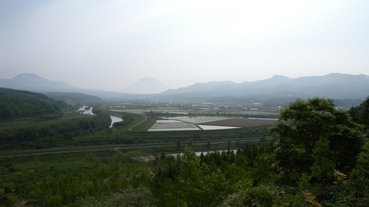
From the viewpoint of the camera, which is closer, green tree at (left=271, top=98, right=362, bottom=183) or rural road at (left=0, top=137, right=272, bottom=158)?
green tree at (left=271, top=98, right=362, bottom=183)

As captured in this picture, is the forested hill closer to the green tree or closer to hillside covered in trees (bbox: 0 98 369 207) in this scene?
hillside covered in trees (bbox: 0 98 369 207)

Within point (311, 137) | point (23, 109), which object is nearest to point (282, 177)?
point (311, 137)

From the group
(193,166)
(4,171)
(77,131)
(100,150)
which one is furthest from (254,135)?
(193,166)

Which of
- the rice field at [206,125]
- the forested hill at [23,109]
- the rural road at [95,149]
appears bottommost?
the rural road at [95,149]

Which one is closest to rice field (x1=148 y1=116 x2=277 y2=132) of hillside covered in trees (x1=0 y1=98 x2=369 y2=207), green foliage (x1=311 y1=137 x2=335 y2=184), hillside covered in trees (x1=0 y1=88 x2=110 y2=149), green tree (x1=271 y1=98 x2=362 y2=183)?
hillside covered in trees (x1=0 y1=88 x2=110 y2=149)

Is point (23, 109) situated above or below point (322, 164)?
below

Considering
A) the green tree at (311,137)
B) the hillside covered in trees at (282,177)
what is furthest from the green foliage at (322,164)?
the green tree at (311,137)

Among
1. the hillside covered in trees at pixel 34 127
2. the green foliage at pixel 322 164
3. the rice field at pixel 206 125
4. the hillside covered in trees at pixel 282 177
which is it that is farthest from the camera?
the rice field at pixel 206 125

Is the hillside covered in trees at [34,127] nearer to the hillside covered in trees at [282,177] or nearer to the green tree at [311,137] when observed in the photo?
the hillside covered in trees at [282,177]

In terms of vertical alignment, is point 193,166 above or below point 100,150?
above

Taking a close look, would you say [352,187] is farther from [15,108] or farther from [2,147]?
[15,108]

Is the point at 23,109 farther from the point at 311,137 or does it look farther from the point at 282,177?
the point at 311,137
